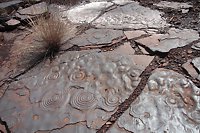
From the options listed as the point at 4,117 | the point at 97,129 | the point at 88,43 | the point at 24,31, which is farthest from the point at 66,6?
the point at 97,129

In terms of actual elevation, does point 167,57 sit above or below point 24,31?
above

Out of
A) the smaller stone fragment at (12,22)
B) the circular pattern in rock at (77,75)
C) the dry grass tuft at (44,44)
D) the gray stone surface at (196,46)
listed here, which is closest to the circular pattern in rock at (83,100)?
the circular pattern in rock at (77,75)

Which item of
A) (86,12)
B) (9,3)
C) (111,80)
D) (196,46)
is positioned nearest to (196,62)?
(196,46)

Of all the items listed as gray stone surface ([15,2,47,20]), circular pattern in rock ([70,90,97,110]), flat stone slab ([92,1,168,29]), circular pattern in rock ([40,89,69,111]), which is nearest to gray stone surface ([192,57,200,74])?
flat stone slab ([92,1,168,29])

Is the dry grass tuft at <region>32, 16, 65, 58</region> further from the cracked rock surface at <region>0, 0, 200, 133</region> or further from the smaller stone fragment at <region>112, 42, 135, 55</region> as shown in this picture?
the smaller stone fragment at <region>112, 42, 135, 55</region>

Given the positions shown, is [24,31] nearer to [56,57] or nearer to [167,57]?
[56,57]

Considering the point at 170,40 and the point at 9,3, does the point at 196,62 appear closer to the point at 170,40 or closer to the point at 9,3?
the point at 170,40
